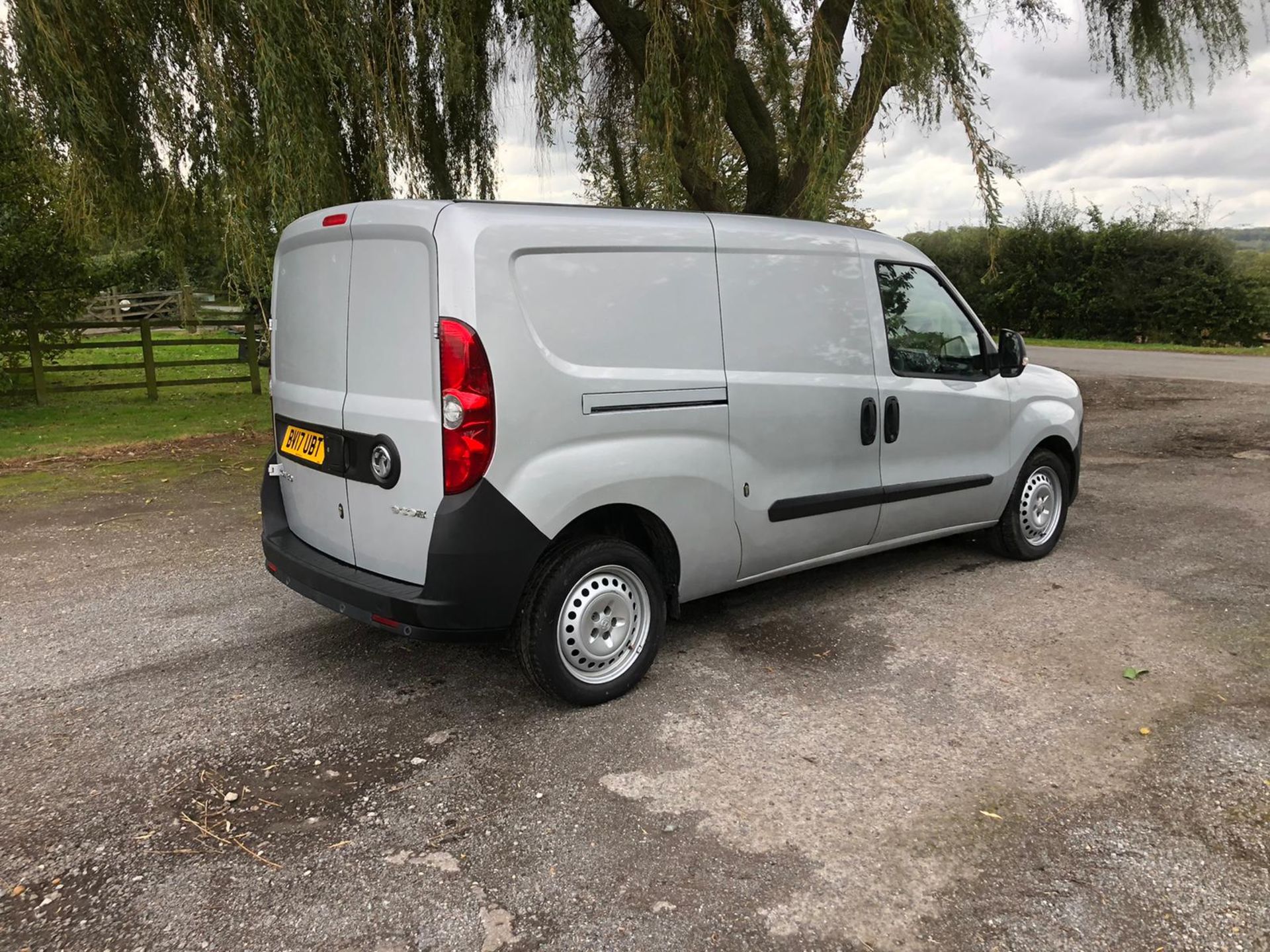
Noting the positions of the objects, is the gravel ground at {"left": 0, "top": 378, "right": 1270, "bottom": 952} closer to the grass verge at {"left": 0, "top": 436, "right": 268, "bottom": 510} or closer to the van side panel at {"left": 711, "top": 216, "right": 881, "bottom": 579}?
the van side panel at {"left": 711, "top": 216, "right": 881, "bottom": 579}

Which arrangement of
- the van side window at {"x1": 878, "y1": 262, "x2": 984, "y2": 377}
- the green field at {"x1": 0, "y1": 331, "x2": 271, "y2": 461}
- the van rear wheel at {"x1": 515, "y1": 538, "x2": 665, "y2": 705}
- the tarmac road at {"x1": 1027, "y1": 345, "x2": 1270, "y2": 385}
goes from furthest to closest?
the tarmac road at {"x1": 1027, "y1": 345, "x2": 1270, "y2": 385}, the green field at {"x1": 0, "y1": 331, "x2": 271, "y2": 461}, the van side window at {"x1": 878, "y1": 262, "x2": 984, "y2": 377}, the van rear wheel at {"x1": 515, "y1": 538, "x2": 665, "y2": 705}

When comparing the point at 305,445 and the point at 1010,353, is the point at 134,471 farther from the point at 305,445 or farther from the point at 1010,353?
the point at 1010,353

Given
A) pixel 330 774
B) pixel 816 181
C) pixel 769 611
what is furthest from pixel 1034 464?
pixel 330 774

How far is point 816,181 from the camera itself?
22.5ft

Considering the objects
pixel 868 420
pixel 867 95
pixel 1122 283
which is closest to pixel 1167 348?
pixel 1122 283

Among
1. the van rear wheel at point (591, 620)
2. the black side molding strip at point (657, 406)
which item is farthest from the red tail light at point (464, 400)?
the van rear wheel at point (591, 620)

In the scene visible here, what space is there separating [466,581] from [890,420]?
95.4 inches

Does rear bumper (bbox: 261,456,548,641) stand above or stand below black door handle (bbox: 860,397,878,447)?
below

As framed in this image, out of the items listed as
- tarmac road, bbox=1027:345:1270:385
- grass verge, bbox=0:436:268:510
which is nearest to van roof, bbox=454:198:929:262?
grass verge, bbox=0:436:268:510

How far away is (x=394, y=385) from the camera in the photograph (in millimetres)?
3400

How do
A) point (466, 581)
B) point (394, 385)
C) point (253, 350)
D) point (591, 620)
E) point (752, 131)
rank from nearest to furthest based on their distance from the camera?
point (466, 581), point (394, 385), point (591, 620), point (752, 131), point (253, 350)

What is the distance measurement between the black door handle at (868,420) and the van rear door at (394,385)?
7.31 ft

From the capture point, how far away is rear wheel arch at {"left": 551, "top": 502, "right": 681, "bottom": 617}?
3621 millimetres

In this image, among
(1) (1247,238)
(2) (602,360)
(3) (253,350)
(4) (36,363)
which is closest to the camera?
(2) (602,360)
